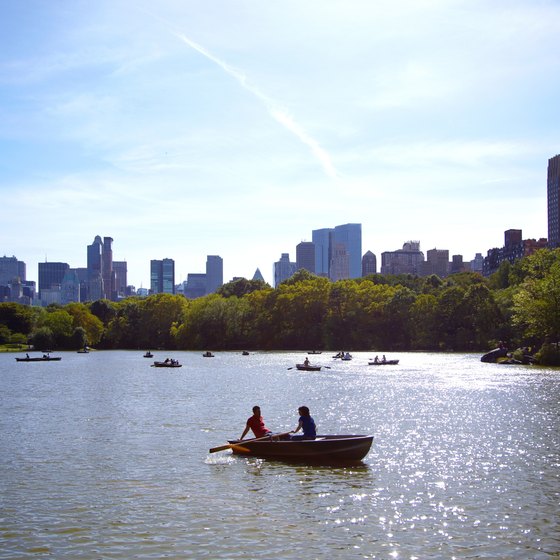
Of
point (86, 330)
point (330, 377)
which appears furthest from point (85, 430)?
point (86, 330)

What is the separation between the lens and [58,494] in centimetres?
2536

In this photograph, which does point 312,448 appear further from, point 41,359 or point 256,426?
point 41,359

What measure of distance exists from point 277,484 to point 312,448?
3.51 metres

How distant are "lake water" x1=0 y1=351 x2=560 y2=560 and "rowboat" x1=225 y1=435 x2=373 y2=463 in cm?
46

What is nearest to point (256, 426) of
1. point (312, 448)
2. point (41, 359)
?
point (312, 448)

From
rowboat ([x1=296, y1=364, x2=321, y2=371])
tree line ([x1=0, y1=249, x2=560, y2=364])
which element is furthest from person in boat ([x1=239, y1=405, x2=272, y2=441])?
tree line ([x1=0, y1=249, x2=560, y2=364])

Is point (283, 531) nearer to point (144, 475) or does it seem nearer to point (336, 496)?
point (336, 496)

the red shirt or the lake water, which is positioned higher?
the red shirt

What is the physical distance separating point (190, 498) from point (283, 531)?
4.89m

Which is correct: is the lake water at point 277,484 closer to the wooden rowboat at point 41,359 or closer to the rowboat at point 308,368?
the rowboat at point 308,368

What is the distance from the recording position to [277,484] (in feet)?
89.0

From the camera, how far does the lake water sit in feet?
64.7

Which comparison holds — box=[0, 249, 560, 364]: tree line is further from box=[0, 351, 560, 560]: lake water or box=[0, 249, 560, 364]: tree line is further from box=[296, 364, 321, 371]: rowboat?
box=[0, 351, 560, 560]: lake water

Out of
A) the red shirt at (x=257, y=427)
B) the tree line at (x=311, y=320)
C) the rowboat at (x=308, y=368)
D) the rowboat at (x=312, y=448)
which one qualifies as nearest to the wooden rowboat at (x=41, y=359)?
the tree line at (x=311, y=320)
